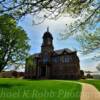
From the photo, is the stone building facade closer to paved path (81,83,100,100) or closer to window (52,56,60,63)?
window (52,56,60,63)

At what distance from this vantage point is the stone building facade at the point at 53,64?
79.6 meters

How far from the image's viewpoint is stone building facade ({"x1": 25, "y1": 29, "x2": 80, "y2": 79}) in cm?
7962

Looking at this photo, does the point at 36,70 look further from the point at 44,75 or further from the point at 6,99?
the point at 6,99

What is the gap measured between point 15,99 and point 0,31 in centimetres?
2318

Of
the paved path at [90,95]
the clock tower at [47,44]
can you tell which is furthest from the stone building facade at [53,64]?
the paved path at [90,95]

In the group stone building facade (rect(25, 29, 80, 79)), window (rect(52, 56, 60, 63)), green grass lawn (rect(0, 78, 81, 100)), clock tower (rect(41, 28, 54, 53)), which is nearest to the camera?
green grass lawn (rect(0, 78, 81, 100))

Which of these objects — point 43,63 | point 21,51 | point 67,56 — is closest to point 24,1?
point 21,51

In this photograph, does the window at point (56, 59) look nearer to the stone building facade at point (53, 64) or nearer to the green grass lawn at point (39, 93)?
the stone building facade at point (53, 64)

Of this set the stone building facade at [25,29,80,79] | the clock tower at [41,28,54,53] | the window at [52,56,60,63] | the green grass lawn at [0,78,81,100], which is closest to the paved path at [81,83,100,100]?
the green grass lawn at [0,78,81,100]

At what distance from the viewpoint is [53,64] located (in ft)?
284

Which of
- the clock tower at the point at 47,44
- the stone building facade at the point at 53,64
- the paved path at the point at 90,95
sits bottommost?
the paved path at the point at 90,95

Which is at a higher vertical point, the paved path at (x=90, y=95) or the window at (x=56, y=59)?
the window at (x=56, y=59)

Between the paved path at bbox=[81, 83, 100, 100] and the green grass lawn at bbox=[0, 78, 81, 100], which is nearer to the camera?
the green grass lawn at bbox=[0, 78, 81, 100]

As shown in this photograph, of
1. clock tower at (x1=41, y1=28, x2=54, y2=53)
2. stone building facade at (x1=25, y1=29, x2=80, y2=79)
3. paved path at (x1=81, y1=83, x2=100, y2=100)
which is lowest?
paved path at (x1=81, y1=83, x2=100, y2=100)
